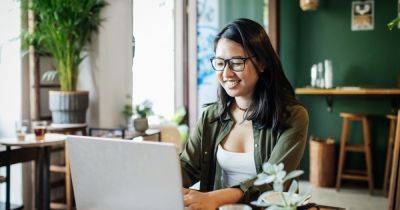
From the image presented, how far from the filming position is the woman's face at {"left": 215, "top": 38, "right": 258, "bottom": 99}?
1389 millimetres

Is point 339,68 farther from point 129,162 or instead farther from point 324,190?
point 129,162

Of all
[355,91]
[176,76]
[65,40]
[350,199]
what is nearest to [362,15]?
[355,91]

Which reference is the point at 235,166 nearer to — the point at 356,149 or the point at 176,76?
the point at 356,149

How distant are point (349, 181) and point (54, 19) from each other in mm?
3608

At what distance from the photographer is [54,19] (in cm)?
337

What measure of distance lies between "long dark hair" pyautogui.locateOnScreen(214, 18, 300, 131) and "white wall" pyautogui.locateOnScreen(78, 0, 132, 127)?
2.51 metres

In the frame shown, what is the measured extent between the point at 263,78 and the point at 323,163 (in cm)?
343

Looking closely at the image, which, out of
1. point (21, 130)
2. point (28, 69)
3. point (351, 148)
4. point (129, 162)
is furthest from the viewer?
point (351, 148)

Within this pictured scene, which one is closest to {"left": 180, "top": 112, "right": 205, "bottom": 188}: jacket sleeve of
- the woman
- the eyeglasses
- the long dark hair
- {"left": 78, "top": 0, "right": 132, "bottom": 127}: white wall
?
the woman

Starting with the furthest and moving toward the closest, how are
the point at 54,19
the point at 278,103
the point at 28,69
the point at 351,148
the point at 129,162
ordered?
the point at 351,148 → the point at 28,69 → the point at 54,19 → the point at 278,103 → the point at 129,162

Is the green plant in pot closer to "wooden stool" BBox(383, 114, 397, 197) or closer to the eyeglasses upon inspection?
the eyeglasses

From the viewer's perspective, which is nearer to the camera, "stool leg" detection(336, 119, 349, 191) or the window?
the window

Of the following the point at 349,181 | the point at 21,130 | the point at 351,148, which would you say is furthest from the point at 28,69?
the point at 349,181

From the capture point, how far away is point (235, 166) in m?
1.47
